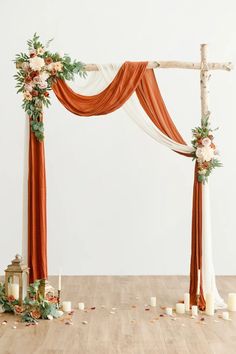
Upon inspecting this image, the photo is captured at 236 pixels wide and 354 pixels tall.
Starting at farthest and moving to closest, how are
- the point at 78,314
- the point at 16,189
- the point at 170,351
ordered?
the point at 16,189 → the point at 78,314 → the point at 170,351

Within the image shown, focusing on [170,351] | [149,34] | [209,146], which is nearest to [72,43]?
[149,34]

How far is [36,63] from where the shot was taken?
629 centimetres

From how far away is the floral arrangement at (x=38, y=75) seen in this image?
20.8ft

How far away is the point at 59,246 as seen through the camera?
858 centimetres

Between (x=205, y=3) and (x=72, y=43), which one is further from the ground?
(x=205, y=3)

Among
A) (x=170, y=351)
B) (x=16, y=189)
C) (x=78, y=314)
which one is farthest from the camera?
(x=16, y=189)

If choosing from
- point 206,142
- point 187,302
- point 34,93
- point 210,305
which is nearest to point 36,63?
point 34,93

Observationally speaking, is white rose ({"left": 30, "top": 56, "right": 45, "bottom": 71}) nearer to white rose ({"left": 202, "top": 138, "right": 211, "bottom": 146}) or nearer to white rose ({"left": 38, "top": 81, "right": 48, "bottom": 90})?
white rose ({"left": 38, "top": 81, "right": 48, "bottom": 90})

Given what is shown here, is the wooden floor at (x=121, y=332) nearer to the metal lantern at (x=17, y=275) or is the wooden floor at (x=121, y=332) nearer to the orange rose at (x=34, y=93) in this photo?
the metal lantern at (x=17, y=275)

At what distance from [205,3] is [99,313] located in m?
4.47

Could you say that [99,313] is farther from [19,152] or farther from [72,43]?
[72,43]

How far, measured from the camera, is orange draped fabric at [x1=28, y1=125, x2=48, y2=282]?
6.43 meters

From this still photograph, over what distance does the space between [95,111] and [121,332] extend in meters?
2.17

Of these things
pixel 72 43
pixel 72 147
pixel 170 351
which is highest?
pixel 72 43
